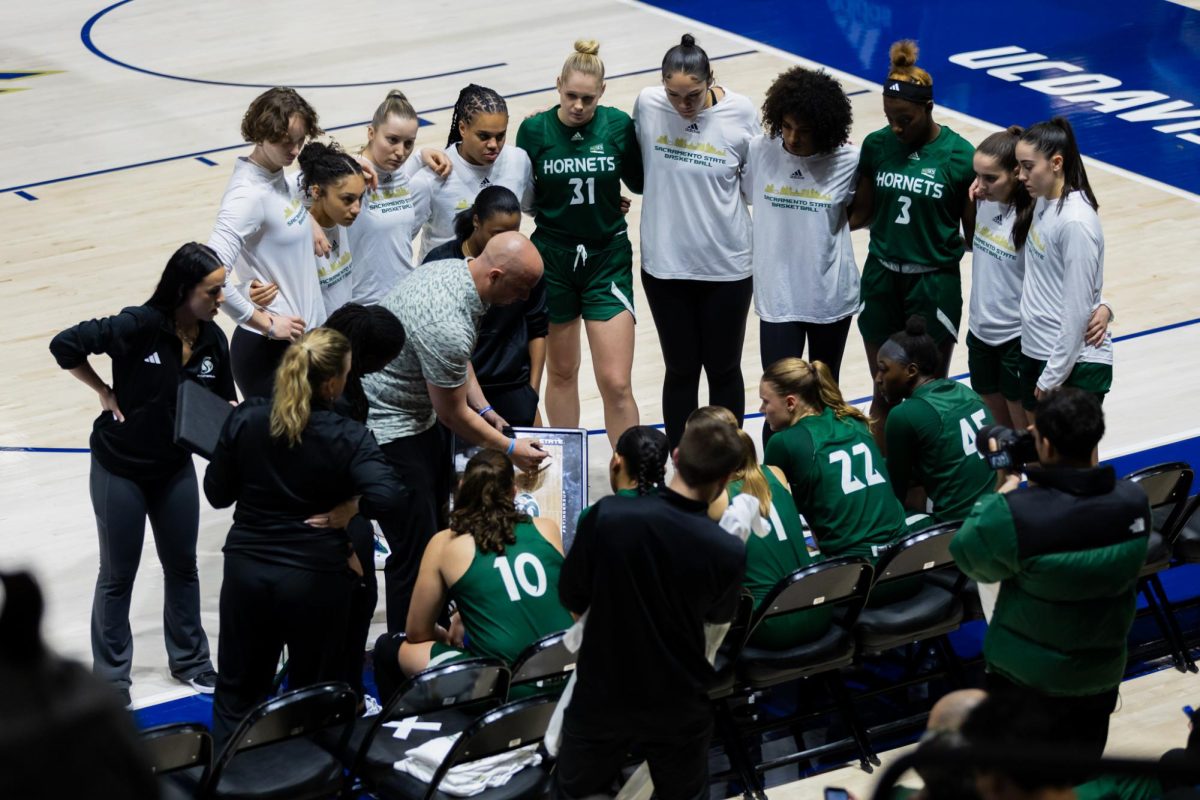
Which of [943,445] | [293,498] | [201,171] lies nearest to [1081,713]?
[943,445]

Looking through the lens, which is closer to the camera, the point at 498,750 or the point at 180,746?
the point at 180,746


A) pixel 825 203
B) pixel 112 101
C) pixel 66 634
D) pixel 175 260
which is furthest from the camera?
pixel 112 101

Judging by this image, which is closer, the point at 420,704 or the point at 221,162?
the point at 420,704

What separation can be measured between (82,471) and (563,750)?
393 cm

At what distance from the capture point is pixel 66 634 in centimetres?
581

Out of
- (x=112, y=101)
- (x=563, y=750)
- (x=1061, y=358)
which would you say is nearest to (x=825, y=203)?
(x=1061, y=358)

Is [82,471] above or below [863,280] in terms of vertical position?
below

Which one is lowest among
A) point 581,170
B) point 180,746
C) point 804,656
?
point 804,656

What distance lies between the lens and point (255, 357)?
5895 mm

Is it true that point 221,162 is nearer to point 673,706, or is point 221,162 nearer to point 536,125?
point 536,125

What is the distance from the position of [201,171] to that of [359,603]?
6.62 metres

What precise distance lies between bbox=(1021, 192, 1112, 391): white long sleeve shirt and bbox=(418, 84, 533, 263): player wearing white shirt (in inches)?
80.9

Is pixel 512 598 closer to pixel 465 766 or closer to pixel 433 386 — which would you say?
pixel 465 766

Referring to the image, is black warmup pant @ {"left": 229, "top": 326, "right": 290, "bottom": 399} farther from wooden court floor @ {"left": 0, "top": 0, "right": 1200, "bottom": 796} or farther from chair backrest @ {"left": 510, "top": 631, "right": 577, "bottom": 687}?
chair backrest @ {"left": 510, "top": 631, "right": 577, "bottom": 687}
